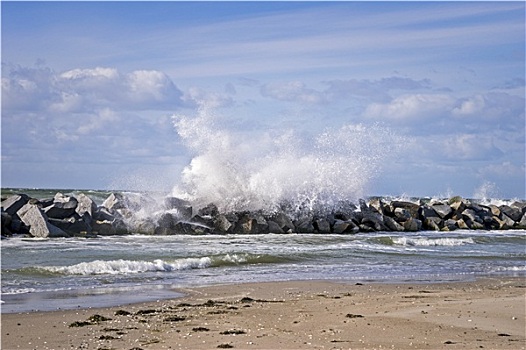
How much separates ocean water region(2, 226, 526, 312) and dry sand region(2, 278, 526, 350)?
42.2 inches

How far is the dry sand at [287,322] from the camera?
25.0ft

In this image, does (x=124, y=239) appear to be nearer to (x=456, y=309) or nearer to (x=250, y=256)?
(x=250, y=256)

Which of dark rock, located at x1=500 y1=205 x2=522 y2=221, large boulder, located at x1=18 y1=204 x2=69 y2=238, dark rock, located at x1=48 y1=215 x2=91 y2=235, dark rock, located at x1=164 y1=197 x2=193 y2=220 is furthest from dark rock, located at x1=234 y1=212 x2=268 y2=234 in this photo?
dark rock, located at x1=500 y1=205 x2=522 y2=221

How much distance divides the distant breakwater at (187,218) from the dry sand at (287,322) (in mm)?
9258

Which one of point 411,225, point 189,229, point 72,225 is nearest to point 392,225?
point 411,225

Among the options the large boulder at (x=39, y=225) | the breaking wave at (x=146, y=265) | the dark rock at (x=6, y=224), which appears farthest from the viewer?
the dark rock at (x=6, y=224)

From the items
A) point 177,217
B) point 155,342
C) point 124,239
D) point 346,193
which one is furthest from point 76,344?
point 346,193

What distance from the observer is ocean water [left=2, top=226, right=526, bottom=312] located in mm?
11555

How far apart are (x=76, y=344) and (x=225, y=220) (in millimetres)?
14751

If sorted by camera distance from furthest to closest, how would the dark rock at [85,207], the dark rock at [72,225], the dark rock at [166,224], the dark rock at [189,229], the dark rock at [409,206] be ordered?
1. the dark rock at [409,206]
2. the dark rock at [189,229]
3. the dark rock at [166,224]
4. the dark rock at [85,207]
5. the dark rock at [72,225]

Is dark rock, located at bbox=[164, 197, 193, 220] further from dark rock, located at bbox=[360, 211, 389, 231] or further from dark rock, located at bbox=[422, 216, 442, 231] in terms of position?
dark rock, located at bbox=[422, 216, 442, 231]

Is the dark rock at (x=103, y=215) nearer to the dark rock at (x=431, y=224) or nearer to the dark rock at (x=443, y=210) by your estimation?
the dark rock at (x=431, y=224)

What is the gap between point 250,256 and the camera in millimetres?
16141

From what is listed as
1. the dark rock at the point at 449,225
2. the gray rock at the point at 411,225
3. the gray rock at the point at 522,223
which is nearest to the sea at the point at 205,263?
the gray rock at the point at 411,225
